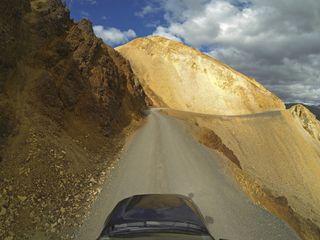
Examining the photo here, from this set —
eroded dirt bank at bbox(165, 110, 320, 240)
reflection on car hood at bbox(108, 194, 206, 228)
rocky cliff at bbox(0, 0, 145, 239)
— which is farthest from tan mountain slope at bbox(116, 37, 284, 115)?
reflection on car hood at bbox(108, 194, 206, 228)

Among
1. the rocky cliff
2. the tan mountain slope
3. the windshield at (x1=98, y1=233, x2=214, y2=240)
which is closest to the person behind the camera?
A: the windshield at (x1=98, y1=233, x2=214, y2=240)

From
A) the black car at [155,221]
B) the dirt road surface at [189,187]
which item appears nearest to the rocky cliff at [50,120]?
the dirt road surface at [189,187]

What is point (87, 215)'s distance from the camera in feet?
34.2

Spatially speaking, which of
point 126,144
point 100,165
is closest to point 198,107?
point 126,144

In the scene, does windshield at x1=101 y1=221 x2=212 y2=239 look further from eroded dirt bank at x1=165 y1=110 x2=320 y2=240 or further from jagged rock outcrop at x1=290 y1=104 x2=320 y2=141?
jagged rock outcrop at x1=290 y1=104 x2=320 y2=141

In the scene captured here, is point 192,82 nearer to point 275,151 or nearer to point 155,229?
point 275,151

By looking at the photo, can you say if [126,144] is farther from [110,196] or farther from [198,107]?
[198,107]

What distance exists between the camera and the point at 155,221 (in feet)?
17.1

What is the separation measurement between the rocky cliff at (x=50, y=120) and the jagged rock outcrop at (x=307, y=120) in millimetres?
60222

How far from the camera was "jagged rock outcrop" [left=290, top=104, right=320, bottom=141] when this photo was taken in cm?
7600

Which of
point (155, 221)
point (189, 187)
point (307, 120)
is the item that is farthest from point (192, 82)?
point (155, 221)

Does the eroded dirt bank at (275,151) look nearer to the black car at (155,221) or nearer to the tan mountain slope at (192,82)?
the tan mountain slope at (192,82)

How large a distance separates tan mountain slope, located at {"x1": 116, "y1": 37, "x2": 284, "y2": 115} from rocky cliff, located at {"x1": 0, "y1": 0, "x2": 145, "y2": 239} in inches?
2041

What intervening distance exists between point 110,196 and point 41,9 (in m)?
11.4
